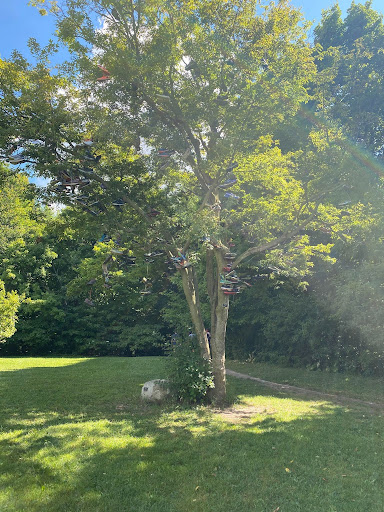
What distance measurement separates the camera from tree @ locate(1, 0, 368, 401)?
6973 millimetres

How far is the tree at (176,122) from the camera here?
6.97 metres

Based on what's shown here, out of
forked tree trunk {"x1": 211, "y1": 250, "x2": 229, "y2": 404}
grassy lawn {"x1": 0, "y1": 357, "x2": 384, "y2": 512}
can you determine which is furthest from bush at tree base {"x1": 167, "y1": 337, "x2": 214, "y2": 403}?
grassy lawn {"x1": 0, "y1": 357, "x2": 384, "y2": 512}

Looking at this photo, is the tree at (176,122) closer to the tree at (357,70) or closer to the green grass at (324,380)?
the tree at (357,70)

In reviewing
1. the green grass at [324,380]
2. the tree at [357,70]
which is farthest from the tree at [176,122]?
the green grass at [324,380]

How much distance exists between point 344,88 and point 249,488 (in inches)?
504

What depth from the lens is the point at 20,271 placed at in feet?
84.8

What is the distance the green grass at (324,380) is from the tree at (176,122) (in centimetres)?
454

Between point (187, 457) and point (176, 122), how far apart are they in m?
6.38

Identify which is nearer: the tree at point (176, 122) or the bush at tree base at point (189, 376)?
the tree at point (176, 122)

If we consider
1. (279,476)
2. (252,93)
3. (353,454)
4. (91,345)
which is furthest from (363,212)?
(91,345)

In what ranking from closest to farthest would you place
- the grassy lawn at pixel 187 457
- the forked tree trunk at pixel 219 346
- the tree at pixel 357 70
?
1. the grassy lawn at pixel 187 457
2. the forked tree trunk at pixel 219 346
3. the tree at pixel 357 70

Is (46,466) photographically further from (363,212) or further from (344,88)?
(344,88)

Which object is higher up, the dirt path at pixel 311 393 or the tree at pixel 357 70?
the tree at pixel 357 70

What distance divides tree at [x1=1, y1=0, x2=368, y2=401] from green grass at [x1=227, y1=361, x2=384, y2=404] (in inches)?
179
